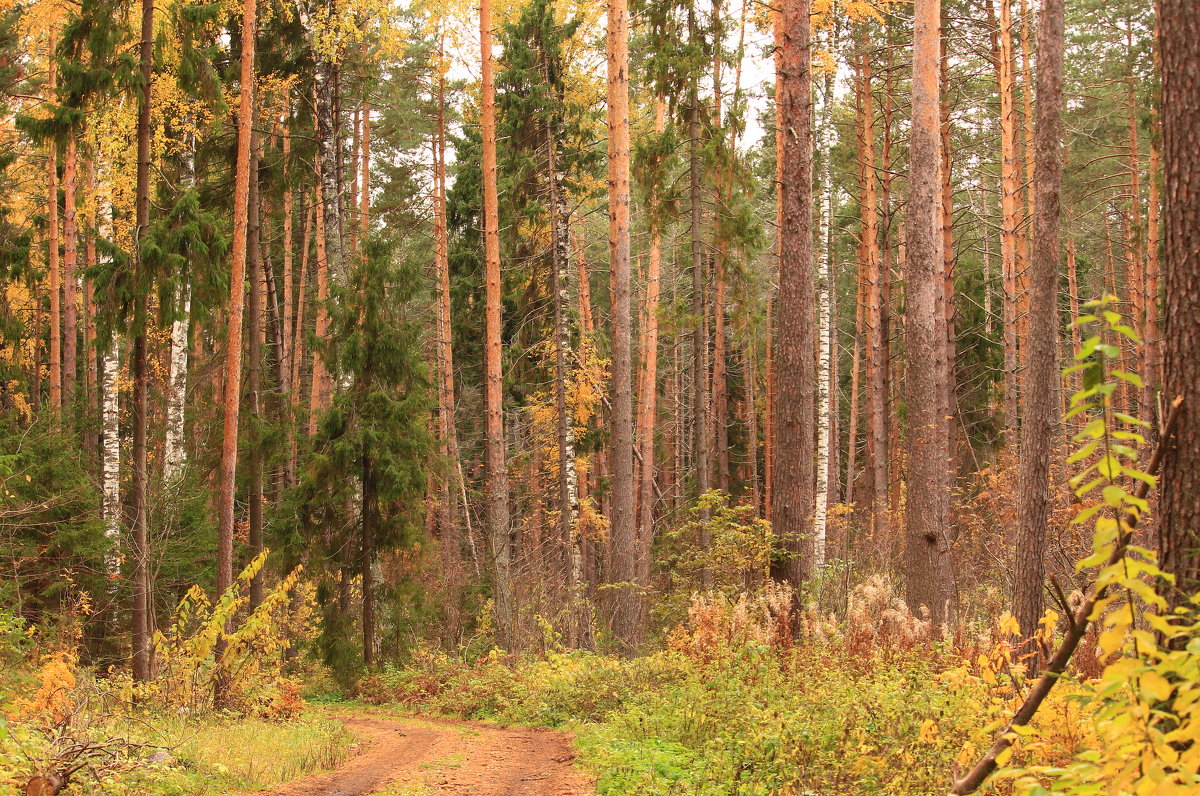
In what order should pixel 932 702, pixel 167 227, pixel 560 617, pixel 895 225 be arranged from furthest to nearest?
pixel 895 225 < pixel 560 617 < pixel 167 227 < pixel 932 702

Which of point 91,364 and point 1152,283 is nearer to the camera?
point 1152,283

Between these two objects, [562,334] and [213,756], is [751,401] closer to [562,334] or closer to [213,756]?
[562,334]

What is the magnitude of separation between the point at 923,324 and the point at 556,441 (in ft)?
40.0

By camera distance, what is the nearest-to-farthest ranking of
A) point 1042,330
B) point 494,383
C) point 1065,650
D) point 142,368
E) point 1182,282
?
point 1065,650 → point 1182,282 → point 1042,330 → point 142,368 → point 494,383

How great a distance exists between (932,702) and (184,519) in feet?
46.5

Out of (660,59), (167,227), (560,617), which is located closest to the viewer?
(167,227)

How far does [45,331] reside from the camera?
25562mm

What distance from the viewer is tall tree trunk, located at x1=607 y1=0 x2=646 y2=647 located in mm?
13961

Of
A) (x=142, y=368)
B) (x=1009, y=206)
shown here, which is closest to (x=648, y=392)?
(x=1009, y=206)

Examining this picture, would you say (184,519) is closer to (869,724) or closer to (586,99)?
(586,99)

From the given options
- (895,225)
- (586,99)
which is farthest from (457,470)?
(895,225)

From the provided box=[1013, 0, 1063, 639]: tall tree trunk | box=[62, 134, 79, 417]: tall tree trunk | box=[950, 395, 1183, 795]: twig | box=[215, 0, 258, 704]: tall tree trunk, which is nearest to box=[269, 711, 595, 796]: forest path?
box=[215, 0, 258, 704]: tall tree trunk

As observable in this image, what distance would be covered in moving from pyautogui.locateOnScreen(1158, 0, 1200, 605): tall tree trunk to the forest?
18 mm

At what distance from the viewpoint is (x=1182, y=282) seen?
355 cm
